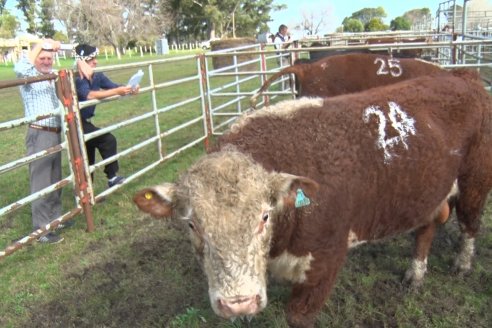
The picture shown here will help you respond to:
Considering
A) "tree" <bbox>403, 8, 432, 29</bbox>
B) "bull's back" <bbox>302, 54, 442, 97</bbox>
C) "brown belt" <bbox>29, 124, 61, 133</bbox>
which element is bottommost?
"brown belt" <bbox>29, 124, 61, 133</bbox>

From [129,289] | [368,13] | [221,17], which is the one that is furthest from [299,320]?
[368,13]

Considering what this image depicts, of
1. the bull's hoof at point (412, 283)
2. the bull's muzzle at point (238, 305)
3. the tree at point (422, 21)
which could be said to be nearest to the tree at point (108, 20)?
the tree at point (422, 21)

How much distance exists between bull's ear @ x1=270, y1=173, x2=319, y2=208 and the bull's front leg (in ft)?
2.06

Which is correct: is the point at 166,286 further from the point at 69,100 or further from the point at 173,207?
the point at 69,100

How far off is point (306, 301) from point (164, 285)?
1.46 meters

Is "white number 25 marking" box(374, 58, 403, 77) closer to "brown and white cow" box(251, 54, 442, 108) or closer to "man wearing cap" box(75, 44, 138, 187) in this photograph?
"brown and white cow" box(251, 54, 442, 108)

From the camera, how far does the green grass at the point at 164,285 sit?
329 centimetres

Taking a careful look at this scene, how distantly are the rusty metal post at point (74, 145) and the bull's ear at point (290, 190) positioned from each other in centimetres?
298

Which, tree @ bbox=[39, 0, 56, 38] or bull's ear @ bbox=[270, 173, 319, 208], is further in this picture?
tree @ bbox=[39, 0, 56, 38]

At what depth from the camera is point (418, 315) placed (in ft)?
10.7

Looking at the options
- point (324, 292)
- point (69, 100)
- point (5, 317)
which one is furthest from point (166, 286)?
point (69, 100)

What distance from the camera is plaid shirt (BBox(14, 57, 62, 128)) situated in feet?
14.7

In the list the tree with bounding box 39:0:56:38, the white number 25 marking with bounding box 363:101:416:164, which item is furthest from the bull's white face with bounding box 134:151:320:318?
the tree with bounding box 39:0:56:38

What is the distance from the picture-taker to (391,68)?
5727mm
